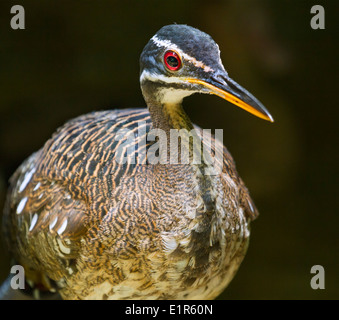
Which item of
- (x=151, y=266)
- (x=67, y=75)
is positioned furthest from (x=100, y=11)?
(x=151, y=266)

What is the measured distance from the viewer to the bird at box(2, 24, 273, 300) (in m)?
1.79

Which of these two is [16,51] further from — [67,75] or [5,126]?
[5,126]

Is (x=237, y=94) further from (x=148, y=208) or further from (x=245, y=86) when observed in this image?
(x=245, y=86)

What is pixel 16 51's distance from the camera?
296 centimetres

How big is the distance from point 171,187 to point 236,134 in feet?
5.10

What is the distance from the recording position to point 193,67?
5.21ft

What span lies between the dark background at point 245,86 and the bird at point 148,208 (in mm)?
1022

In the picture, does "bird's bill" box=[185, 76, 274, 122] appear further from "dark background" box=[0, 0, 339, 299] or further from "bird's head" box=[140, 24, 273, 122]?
"dark background" box=[0, 0, 339, 299]

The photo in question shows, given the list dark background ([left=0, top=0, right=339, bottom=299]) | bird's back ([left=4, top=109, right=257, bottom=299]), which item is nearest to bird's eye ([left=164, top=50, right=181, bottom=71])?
bird's back ([left=4, top=109, right=257, bottom=299])

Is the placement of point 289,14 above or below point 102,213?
above

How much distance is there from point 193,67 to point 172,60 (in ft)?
0.25

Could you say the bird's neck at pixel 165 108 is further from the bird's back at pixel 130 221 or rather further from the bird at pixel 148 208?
the bird's back at pixel 130 221
